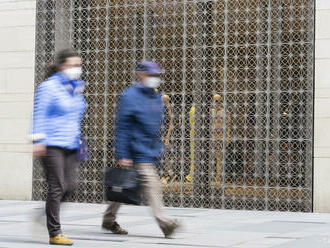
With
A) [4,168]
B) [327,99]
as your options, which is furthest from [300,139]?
[4,168]

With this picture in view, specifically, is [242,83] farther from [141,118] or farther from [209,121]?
[141,118]

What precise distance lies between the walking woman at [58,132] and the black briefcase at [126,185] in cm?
43

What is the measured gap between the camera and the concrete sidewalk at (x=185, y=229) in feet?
25.1

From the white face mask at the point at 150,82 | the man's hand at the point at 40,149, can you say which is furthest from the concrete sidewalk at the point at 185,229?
the white face mask at the point at 150,82

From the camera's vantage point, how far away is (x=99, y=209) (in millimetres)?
12117

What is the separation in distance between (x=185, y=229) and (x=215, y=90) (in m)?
3.87

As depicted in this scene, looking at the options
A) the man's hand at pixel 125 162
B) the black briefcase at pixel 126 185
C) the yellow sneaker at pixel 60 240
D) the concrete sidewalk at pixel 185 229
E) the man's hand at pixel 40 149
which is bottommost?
the concrete sidewalk at pixel 185 229

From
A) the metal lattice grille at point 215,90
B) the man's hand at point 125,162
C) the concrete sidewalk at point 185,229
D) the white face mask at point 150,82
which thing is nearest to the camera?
the concrete sidewalk at point 185,229

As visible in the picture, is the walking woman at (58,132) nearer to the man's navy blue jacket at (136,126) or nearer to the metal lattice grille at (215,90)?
the man's navy blue jacket at (136,126)

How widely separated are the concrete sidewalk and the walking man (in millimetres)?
507

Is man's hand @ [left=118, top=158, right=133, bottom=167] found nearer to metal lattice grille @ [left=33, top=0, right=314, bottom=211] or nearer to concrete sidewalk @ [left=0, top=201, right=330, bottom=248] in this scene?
concrete sidewalk @ [left=0, top=201, right=330, bottom=248]

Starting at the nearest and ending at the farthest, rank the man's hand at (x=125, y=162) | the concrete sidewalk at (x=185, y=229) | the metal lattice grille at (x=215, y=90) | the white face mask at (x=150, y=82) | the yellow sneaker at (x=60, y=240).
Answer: the yellow sneaker at (x=60, y=240), the concrete sidewalk at (x=185, y=229), the man's hand at (x=125, y=162), the white face mask at (x=150, y=82), the metal lattice grille at (x=215, y=90)

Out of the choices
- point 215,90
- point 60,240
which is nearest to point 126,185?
point 60,240

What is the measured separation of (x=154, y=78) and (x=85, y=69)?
569 centimetres
